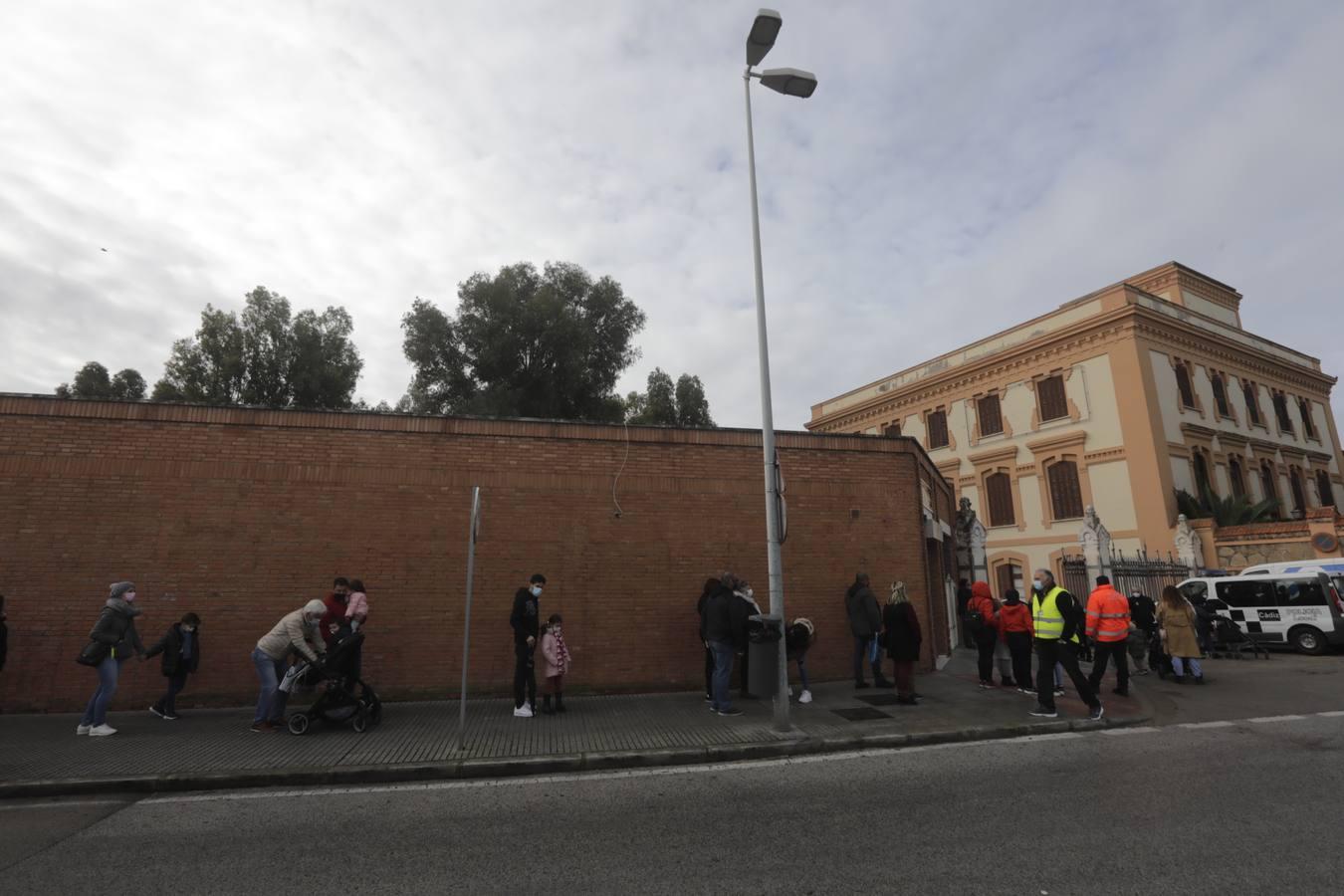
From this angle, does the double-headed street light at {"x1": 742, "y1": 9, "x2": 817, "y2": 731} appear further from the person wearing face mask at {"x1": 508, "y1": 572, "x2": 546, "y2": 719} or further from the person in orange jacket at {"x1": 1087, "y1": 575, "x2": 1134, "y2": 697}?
the person in orange jacket at {"x1": 1087, "y1": 575, "x2": 1134, "y2": 697}

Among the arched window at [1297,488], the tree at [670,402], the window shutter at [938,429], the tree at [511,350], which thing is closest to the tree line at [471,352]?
the tree at [511,350]

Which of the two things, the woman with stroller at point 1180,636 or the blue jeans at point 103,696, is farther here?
the woman with stroller at point 1180,636

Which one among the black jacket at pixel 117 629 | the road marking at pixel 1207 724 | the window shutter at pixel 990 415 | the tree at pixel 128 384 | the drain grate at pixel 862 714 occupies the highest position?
the tree at pixel 128 384

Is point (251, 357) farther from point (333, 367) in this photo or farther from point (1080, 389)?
point (1080, 389)

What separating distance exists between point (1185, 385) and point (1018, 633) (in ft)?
78.5

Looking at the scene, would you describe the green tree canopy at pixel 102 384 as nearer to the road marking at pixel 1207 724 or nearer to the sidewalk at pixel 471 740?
the sidewalk at pixel 471 740

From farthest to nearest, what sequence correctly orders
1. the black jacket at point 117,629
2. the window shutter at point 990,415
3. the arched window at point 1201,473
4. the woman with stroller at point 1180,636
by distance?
the window shutter at point 990,415
the arched window at point 1201,473
the woman with stroller at point 1180,636
the black jacket at point 117,629

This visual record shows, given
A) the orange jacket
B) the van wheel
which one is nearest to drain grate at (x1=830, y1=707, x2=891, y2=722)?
the orange jacket

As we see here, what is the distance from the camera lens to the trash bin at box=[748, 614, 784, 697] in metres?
7.47

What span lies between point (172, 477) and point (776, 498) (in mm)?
8507

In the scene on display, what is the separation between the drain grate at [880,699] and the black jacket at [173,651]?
8.80m

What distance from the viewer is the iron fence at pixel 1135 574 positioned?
58.5ft

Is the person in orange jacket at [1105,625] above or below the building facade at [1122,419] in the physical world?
below

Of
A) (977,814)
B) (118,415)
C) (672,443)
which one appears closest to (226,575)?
(118,415)
